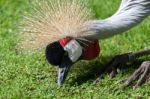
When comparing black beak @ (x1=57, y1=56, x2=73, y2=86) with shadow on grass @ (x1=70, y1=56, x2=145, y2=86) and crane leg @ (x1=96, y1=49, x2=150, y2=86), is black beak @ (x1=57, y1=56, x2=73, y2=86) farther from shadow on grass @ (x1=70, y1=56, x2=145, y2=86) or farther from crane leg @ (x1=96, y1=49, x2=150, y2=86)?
crane leg @ (x1=96, y1=49, x2=150, y2=86)

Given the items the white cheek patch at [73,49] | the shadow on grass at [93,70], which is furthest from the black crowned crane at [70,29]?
the shadow on grass at [93,70]

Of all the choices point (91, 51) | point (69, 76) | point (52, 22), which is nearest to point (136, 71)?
point (91, 51)

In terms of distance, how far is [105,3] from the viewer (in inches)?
215

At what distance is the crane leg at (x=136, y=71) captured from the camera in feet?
12.4

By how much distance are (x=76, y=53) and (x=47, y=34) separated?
8.0 inches

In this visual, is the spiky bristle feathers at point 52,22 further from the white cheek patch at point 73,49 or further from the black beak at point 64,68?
the black beak at point 64,68

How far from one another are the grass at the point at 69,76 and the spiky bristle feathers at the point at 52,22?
23 cm

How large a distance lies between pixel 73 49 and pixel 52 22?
0.65ft

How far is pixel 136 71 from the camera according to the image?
12.5 ft

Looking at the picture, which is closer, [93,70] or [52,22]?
[52,22]

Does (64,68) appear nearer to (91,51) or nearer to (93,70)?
(91,51)

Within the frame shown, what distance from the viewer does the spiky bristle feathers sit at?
12.0 feet

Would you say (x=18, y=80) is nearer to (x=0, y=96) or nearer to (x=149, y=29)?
(x=0, y=96)

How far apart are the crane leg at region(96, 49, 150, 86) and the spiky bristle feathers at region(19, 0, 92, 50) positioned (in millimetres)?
403
